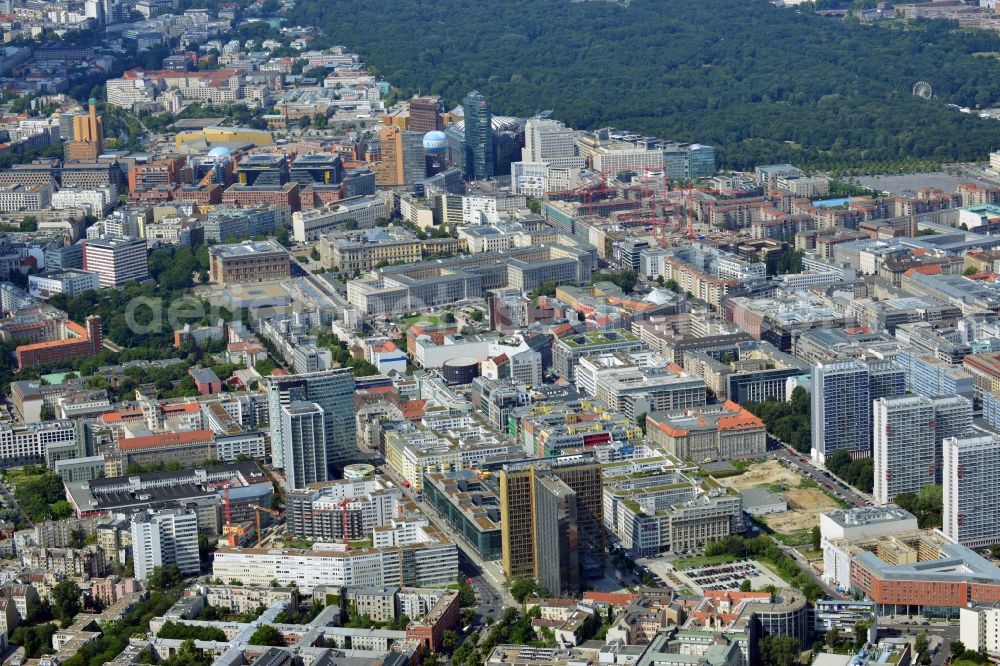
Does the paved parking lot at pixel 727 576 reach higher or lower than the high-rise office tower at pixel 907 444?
lower

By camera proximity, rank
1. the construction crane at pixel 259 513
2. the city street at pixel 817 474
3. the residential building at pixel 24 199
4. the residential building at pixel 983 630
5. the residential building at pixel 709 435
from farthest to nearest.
Answer: the residential building at pixel 24 199 < the residential building at pixel 709 435 < the city street at pixel 817 474 < the construction crane at pixel 259 513 < the residential building at pixel 983 630

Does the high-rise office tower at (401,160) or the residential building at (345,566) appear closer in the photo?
the residential building at (345,566)

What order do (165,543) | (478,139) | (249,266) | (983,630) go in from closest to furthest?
1. (983,630)
2. (165,543)
3. (249,266)
4. (478,139)

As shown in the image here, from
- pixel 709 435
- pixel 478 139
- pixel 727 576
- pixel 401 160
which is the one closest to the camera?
pixel 727 576

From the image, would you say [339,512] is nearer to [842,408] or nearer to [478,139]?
Result: [842,408]

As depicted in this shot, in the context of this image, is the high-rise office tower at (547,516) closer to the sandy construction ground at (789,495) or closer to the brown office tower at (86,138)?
the sandy construction ground at (789,495)

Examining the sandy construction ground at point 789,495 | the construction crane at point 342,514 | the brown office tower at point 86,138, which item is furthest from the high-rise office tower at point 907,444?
the brown office tower at point 86,138

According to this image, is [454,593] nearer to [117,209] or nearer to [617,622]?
[617,622]

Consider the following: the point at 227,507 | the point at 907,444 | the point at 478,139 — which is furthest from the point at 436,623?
the point at 478,139
